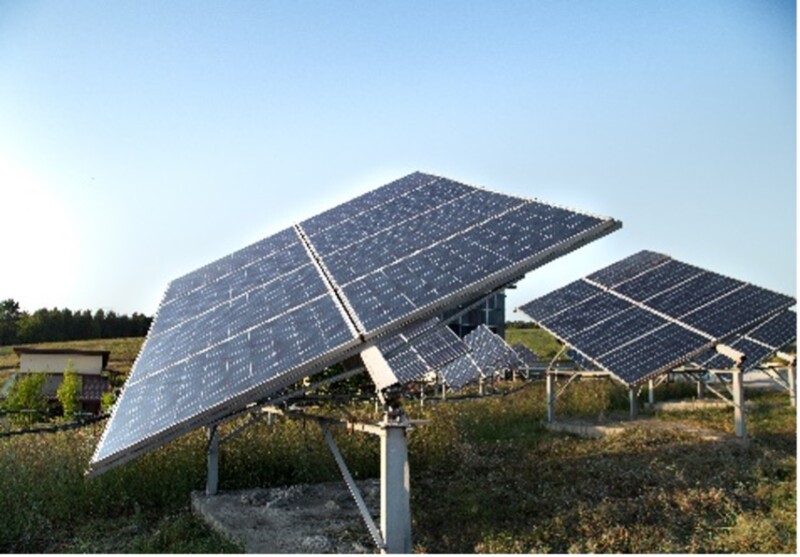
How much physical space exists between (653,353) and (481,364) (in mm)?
11547

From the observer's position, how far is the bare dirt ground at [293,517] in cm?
811

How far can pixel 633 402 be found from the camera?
1941cm

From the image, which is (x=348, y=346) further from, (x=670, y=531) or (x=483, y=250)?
(x=670, y=531)

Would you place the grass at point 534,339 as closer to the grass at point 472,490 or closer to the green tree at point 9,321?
the green tree at point 9,321

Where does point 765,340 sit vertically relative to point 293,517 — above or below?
above

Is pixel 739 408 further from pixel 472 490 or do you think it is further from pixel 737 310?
pixel 472 490

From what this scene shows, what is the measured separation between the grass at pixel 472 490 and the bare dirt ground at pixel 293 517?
289 millimetres

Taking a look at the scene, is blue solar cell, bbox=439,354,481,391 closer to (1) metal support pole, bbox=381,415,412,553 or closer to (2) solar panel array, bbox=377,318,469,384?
(2) solar panel array, bbox=377,318,469,384

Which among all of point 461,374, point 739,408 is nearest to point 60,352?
point 461,374

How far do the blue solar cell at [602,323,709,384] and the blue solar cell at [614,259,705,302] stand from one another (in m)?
1.92

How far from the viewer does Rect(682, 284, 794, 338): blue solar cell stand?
15406 mm

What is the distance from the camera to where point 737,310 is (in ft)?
53.1

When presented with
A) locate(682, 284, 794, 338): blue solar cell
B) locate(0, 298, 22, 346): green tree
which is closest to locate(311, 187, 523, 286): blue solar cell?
locate(682, 284, 794, 338): blue solar cell

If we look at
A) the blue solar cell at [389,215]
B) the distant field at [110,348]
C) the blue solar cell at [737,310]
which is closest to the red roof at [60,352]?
the distant field at [110,348]
